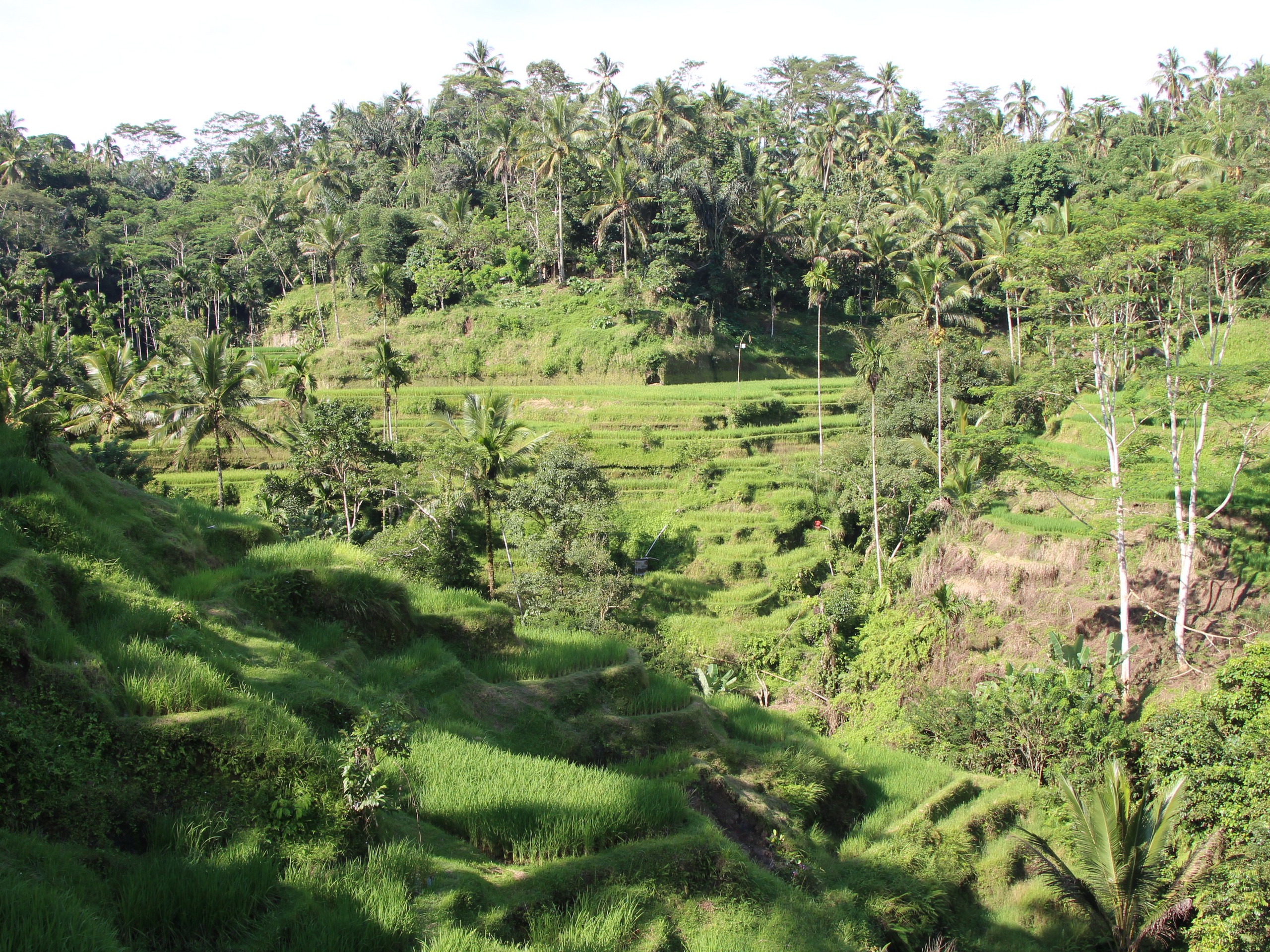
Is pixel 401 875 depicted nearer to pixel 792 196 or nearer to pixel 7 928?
pixel 7 928

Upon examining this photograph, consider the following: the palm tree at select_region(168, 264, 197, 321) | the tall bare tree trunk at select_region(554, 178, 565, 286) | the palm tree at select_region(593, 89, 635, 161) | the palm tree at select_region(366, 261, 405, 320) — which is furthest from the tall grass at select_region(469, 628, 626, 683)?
the palm tree at select_region(168, 264, 197, 321)

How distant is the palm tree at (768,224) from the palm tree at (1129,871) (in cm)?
3809

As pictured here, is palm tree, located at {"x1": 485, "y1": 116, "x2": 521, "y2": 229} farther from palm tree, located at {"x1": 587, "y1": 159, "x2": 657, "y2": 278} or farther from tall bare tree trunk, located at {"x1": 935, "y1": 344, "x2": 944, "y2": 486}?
tall bare tree trunk, located at {"x1": 935, "y1": 344, "x2": 944, "y2": 486}

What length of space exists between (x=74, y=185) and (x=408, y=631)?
72.5 meters

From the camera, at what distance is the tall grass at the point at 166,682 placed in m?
6.40

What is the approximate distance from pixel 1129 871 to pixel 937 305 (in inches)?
816

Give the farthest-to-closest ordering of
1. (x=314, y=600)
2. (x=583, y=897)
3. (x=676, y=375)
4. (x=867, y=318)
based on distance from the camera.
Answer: (x=867, y=318) < (x=676, y=375) < (x=314, y=600) < (x=583, y=897)

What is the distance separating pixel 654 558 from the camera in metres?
28.5

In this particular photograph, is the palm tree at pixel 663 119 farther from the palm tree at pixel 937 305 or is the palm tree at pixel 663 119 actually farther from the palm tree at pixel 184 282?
the palm tree at pixel 184 282

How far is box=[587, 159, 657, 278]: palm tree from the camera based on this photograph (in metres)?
43.4

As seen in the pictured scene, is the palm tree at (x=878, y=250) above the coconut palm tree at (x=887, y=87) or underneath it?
underneath

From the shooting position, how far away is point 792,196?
54375mm

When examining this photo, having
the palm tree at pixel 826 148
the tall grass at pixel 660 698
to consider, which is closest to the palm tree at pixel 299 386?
the tall grass at pixel 660 698

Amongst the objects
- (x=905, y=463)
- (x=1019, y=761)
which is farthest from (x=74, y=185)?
(x=1019, y=761)
